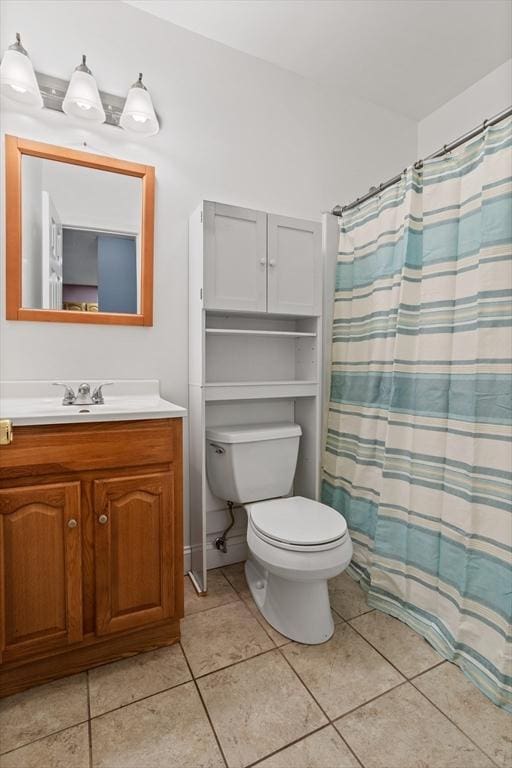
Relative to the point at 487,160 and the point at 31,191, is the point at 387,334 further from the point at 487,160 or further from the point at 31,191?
the point at 31,191

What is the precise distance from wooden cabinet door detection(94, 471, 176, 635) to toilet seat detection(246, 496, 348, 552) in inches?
14.3

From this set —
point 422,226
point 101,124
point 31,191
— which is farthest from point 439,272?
point 31,191

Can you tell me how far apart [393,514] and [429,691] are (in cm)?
60

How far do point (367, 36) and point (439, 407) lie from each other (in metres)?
1.86

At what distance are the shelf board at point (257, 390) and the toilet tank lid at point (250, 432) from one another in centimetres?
15

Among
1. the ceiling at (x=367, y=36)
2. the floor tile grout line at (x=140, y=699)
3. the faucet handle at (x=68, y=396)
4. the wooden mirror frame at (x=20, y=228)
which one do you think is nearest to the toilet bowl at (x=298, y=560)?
the floor tile grout line at (x=140, y=699)

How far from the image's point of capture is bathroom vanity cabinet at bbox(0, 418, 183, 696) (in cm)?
119

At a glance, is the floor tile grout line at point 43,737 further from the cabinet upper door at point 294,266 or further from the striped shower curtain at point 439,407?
the cabinet upper door at point 294,266

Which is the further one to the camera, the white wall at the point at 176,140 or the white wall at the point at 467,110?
the white wall at the point at 467,110

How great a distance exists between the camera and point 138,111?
168 centimetres

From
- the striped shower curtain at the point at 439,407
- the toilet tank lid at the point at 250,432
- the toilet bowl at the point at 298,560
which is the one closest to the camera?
the striped shower curtain at the point at 439,407

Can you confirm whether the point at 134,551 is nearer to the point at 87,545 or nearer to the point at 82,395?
Result: the point at 87,545

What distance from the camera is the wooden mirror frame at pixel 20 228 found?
155cm

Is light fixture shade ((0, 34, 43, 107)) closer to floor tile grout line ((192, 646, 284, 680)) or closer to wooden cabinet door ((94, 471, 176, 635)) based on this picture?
wooden cabinet door ((94, 471, 176, 635))
